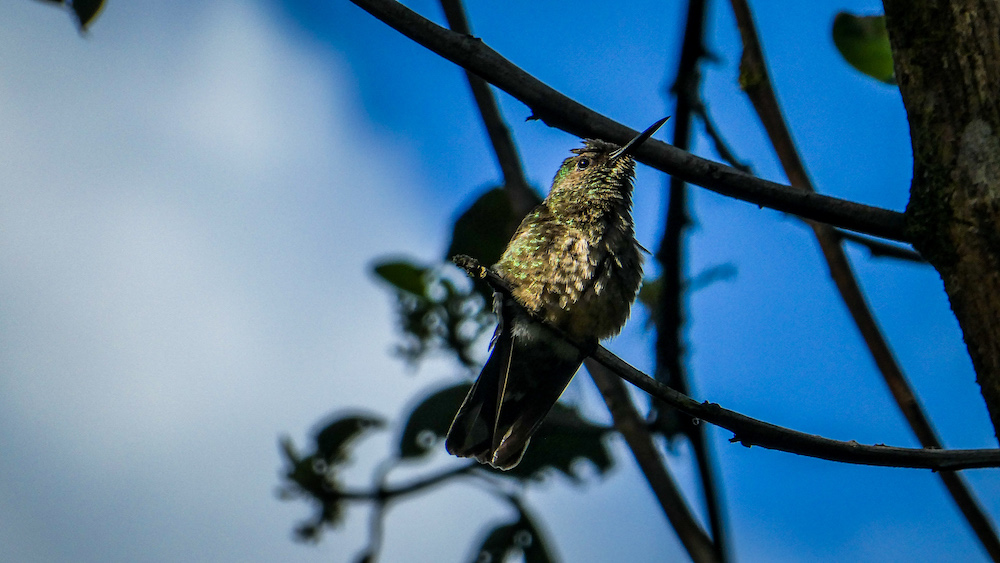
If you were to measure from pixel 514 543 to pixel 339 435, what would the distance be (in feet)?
3.24

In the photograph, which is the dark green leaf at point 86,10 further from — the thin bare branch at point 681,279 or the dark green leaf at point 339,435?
the dark green leaf at point 339,435

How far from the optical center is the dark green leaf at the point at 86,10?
239cm

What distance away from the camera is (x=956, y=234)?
1.49 meters

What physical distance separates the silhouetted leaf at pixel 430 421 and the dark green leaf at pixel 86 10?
185 centimetres

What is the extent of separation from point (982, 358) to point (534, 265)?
1.60m

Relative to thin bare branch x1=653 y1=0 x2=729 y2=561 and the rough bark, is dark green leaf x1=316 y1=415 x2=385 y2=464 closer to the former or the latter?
thin bare branch x1=653 y1=0 x2=729 y2=561

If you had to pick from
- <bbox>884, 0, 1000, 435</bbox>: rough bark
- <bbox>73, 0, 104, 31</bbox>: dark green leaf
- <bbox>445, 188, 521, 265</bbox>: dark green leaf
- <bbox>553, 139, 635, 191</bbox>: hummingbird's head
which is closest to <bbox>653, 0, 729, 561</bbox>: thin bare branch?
<bbox>553, 139, 635, 191</bbox>: hummingbird's head

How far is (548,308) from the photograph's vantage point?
2.81 meters

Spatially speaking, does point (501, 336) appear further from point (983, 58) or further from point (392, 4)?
point (983, 58)

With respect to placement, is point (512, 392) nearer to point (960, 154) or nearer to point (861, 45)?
point (960, 154)

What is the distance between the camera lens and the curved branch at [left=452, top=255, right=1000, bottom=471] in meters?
1.48

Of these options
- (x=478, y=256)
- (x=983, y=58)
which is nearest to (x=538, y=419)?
(x=478, y=256)

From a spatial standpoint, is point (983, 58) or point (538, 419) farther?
point (538, 419)

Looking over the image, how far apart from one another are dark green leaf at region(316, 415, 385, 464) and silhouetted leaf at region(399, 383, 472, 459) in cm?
46
